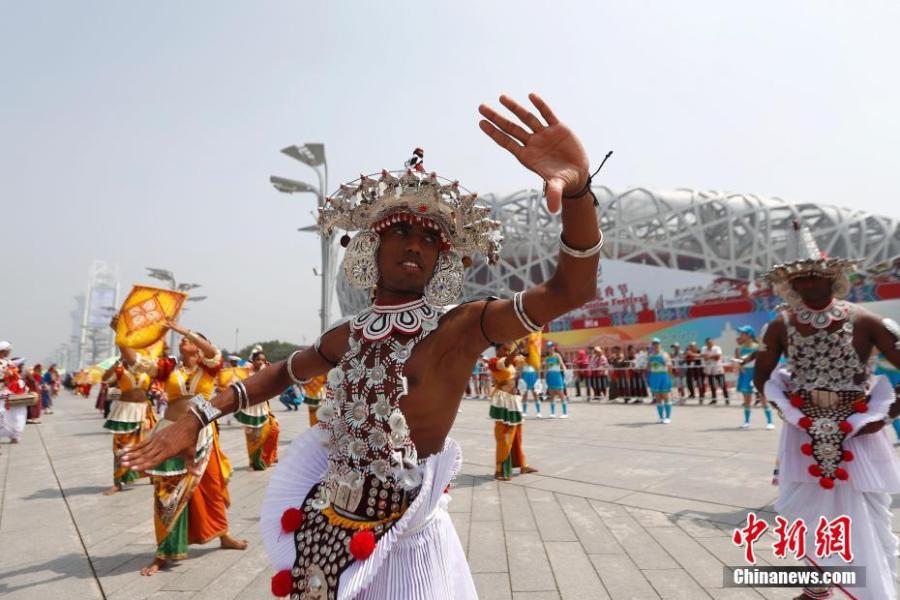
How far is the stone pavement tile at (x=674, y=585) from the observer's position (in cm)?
344

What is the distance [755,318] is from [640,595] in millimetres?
26106

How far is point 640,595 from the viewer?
3480 millimetres

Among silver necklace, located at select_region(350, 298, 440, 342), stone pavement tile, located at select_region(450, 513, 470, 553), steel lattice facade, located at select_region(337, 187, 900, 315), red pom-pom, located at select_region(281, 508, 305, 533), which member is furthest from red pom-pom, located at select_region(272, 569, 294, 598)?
steel lattice facade, located at select_region(337, 187, 900, 315)

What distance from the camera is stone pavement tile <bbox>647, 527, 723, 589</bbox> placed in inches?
146

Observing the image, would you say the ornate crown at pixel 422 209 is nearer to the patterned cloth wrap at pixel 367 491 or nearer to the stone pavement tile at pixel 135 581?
the patterned cloth wrap at pixel 367 491

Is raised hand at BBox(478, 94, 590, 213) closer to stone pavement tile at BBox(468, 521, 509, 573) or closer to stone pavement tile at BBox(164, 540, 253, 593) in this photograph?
stone pavement tile at BBox(468, 521, 509, 573)

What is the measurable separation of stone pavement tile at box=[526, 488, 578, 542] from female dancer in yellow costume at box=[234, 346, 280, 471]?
4.37 m

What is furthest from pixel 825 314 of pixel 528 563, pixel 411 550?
pixel 411 550

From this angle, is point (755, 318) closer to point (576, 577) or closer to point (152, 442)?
point (576, 577)

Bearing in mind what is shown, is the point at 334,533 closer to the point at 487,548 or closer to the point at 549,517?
the point at 487,548

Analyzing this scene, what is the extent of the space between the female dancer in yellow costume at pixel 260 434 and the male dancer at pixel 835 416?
272 inches

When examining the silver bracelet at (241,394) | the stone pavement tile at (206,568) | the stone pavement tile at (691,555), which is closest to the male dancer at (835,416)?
the stone pavement tile at (691,555)

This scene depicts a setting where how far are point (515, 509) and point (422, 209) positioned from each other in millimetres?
4386

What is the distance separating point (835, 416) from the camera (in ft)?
11.7
